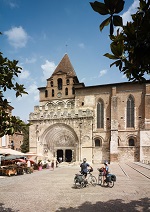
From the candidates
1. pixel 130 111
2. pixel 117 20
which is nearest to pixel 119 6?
pixel 117 20

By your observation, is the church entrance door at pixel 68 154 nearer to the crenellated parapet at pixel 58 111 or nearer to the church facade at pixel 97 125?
the church facade at pixel 97 125

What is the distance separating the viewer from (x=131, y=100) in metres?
33.3

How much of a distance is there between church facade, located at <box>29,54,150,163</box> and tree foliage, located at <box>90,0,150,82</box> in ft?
92.8

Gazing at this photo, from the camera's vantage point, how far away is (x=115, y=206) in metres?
7.60

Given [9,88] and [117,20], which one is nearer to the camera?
[117,20]

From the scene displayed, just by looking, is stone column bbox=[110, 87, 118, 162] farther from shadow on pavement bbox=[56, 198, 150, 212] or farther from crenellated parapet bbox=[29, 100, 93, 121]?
shadow on pavement bbox=[56, 198, 150, 212]

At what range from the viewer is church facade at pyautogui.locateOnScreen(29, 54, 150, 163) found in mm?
31416

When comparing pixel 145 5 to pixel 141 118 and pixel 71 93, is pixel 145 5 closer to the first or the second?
pixel 141 118

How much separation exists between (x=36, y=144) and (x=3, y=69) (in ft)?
102

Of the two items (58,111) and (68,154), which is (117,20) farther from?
(68,154)

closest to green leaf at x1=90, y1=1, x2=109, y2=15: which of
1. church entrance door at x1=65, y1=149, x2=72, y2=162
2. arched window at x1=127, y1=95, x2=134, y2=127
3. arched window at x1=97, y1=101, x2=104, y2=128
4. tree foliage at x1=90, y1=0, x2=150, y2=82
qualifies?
tree foliage at x1=90, y1=0, x2=150, y2=82

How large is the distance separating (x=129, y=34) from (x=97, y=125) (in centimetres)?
3149

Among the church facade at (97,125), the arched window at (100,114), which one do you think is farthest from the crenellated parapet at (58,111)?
the arched window at (100,114)

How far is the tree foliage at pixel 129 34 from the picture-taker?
8.81 feet
